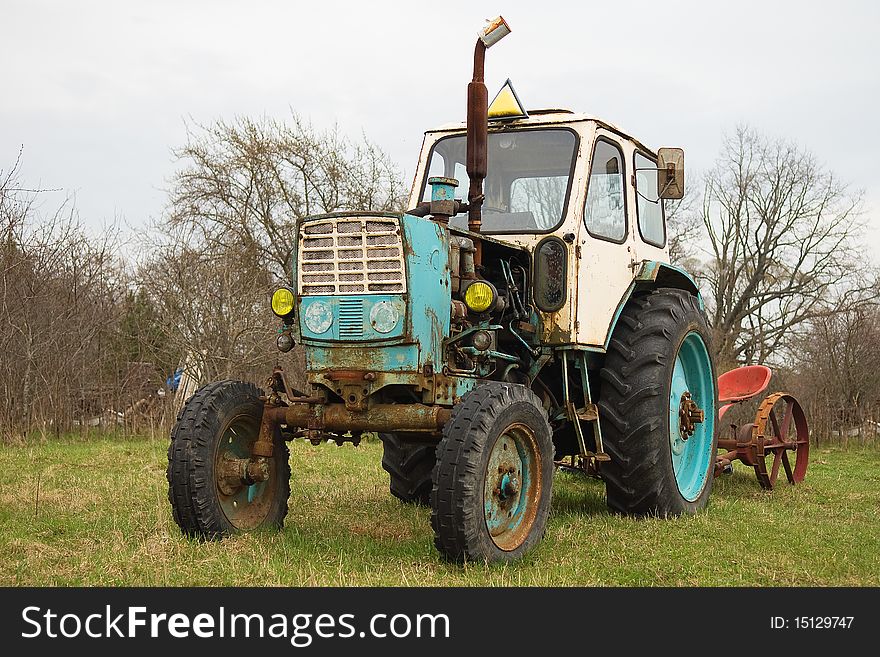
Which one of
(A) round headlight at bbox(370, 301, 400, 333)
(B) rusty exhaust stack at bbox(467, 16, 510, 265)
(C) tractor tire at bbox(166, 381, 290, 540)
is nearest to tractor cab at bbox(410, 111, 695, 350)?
(B) rusty exhaust stack at bbox(467, 16, 510, 265)

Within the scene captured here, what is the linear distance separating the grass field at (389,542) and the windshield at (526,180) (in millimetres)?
2088

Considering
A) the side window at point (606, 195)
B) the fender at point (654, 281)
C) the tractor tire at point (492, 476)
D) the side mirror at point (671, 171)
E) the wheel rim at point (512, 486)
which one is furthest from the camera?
the side mirror at point (671, 171)

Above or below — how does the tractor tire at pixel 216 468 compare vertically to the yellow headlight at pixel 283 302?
below

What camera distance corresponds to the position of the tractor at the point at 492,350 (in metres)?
5.53

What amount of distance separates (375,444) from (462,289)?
8486 mm

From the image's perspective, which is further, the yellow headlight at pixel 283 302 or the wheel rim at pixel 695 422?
the wheel rim at pixel 695 422

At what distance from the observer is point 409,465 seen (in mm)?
7566

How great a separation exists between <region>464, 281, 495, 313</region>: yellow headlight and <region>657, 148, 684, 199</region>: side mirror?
7.59 feet

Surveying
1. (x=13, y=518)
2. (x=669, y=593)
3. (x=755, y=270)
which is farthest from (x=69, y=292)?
(x=755, y=270)

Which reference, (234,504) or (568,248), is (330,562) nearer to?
(234,504)

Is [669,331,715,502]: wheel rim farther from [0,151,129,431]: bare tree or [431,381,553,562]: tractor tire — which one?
[0,151,129,431]: bare tree

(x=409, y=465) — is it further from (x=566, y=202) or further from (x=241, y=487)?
(x=566, y=202)

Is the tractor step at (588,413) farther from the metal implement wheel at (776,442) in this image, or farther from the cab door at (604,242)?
the metal implement wheel at (776,442)

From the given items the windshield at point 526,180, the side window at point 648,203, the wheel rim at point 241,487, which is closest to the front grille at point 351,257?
the wheel rim at point 241,487
